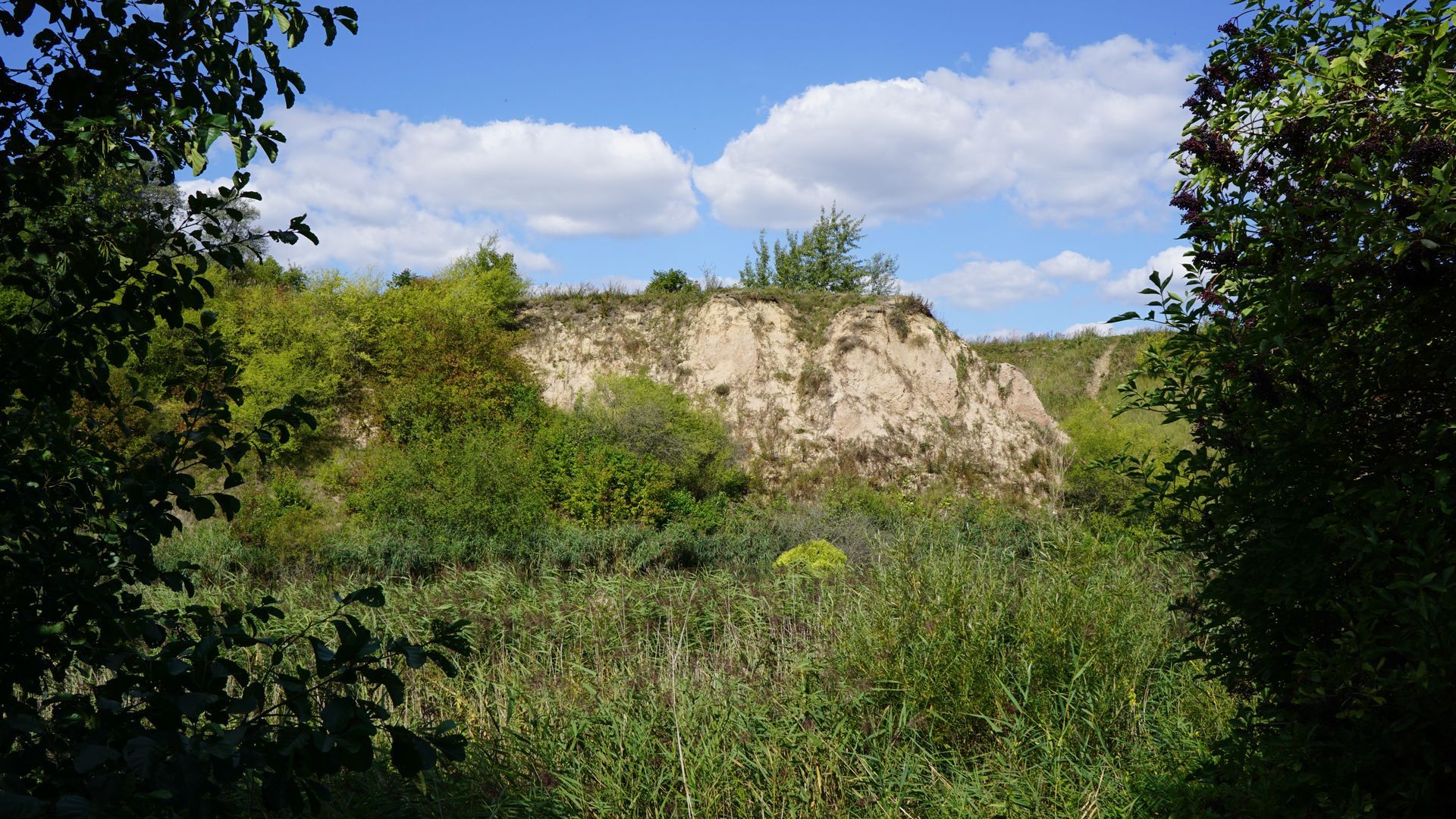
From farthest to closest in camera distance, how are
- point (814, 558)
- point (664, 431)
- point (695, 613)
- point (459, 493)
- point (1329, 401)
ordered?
point (664, 431) < point (459, 493) < point (814, 558) < point (695, 613) < point (1329, 401)

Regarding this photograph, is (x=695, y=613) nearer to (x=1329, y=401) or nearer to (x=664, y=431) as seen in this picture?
(x=1329, y=401)

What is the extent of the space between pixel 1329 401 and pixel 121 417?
3.61 metres

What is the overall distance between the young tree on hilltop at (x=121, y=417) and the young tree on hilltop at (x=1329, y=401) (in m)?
2.24

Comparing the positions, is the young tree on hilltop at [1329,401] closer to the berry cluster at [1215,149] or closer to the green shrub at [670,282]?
the berry cluster at [1215,149]

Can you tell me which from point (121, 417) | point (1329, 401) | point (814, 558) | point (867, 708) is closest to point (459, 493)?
point (814, 558)

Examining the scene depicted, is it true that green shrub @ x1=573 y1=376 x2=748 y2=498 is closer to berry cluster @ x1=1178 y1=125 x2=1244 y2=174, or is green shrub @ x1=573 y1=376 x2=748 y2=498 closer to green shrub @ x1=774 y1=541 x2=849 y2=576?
green shrub @ x1=774 y1=541 x2=849 y2=576

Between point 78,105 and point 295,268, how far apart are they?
26.2m

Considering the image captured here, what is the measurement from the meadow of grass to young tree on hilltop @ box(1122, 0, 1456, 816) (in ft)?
2.48

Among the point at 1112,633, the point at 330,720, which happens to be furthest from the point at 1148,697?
the point at 330,720

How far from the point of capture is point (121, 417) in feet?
9.29

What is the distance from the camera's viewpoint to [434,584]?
10391 millimetres

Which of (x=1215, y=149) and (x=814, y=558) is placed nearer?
(x=1215, y=149)

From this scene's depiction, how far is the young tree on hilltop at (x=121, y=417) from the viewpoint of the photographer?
198cm

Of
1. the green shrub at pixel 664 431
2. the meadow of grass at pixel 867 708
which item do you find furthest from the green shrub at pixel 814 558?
the green shrub at pixel 664 431
